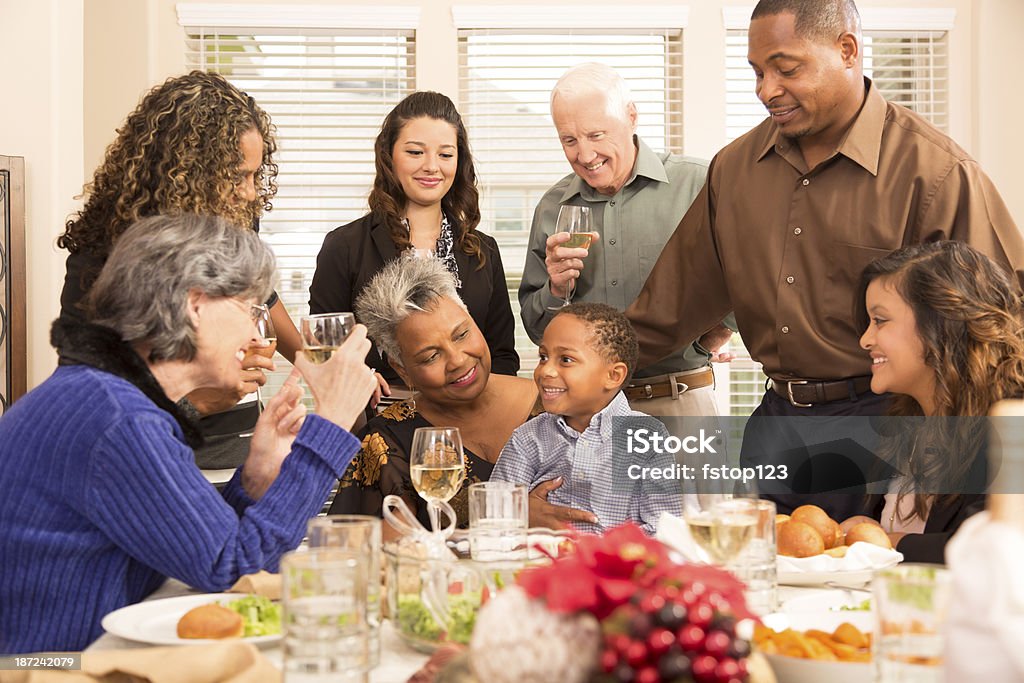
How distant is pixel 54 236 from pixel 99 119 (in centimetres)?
141

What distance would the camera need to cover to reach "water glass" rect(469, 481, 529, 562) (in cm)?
164

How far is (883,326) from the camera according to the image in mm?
2162

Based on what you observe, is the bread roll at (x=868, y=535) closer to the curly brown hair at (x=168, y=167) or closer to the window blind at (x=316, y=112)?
the curly brown hair at (x=168, y=167)

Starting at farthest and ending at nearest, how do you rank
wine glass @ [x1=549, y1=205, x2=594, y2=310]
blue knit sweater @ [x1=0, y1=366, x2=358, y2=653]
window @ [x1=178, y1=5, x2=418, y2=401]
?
window @ [x1=178, y1=5, x2=418, y2=401] < wine glass @ [x1=549, y1=205, x2=594, y2=310] < blue knit sweater @ [x1=0, y1=366, x2=358, y2=653]

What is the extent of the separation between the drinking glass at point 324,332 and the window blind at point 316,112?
3006 millimetres

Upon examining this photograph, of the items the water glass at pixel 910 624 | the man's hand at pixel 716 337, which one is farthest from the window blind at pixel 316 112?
the water glass at pixel 910 624

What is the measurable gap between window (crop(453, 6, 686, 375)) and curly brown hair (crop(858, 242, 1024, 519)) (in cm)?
276

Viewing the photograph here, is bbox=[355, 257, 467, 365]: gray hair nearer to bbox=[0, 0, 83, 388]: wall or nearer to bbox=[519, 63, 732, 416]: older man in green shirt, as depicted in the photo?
bbox=[519, 63, 732, 416]: older man in green shirt

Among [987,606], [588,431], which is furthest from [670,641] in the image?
[588,431]

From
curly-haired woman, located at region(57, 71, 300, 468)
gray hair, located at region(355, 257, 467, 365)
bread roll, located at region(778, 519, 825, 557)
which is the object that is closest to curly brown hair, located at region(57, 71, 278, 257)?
curly-haired woman, located at region(57, 71, 300, 468)

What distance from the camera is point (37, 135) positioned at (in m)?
3.23

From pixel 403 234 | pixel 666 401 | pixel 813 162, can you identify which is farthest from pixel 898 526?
pixel 403 234

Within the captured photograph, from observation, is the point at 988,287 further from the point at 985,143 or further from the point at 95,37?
the point at 95,37

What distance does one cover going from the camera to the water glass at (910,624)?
90 cm
